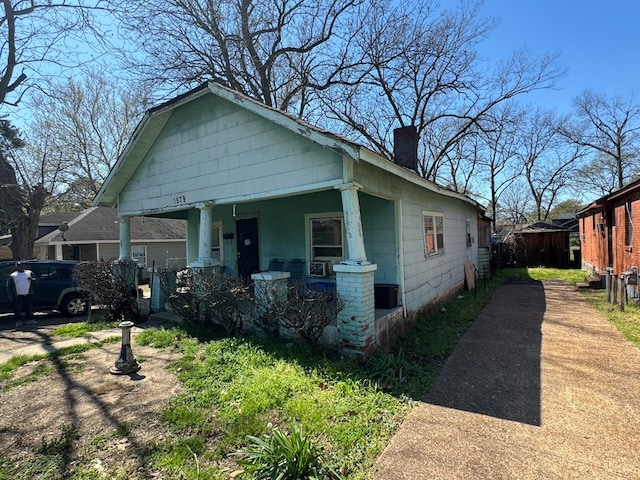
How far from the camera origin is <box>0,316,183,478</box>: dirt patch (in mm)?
3125

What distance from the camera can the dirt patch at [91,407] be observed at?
3125 mm

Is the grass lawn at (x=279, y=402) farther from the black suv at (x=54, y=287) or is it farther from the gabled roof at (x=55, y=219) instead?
the gabled roof at (x=55, y=219)

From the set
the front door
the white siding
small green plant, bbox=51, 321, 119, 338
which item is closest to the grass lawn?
small green plant, bbox=51, 321, 119, 338

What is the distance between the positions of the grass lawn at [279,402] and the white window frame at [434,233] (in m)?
2.73

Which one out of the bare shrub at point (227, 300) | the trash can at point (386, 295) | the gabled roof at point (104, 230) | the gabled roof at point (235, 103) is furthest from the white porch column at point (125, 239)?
the gabled roof at point (104, 230)

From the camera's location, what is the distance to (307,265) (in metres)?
8.04

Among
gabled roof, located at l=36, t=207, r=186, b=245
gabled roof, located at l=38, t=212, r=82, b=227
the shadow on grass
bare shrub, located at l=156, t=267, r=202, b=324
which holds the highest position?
gabled roof, located at l=38, t=212, r=82, b=227

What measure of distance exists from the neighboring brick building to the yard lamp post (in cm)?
1099

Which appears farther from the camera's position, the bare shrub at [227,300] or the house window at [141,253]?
the house window at [141,253]

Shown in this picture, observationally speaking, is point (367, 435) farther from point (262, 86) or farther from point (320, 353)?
point (262, 86)

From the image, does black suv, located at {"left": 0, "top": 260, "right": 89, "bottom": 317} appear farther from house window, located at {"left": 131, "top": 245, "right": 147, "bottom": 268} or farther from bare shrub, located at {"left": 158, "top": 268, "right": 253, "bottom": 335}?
house window, located at {"left": 131, "top": 245, "right": 147, "bottom": 268}

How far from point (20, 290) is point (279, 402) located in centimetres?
895

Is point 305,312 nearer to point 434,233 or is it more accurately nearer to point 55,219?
point 434,233

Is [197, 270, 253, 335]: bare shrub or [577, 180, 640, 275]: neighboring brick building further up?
[577, 180, 640, 275]: neighboring brick building
